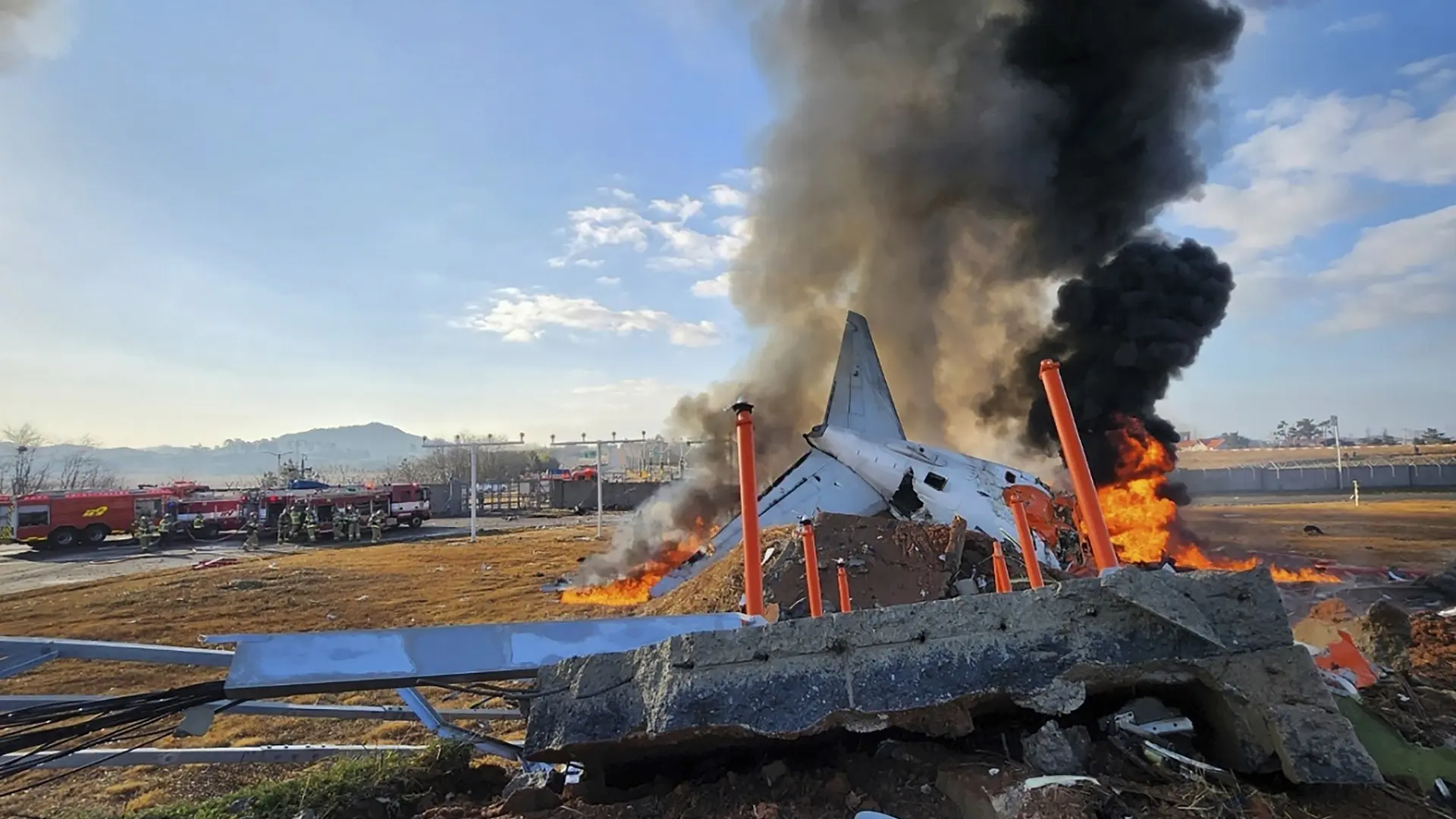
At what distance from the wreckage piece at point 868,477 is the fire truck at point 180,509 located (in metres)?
25.1

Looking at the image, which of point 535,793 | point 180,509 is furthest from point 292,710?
point 180,509

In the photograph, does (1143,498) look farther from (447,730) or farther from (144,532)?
(144,532)

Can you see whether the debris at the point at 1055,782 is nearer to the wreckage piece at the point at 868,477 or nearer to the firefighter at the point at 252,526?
the wreckage piece at the point at 868,477

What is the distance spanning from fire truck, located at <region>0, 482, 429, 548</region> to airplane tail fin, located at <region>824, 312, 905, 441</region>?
25.2 metres

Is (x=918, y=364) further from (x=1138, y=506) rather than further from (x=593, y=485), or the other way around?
(x=593, y=485)

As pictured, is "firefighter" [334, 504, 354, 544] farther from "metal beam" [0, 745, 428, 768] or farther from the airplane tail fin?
"metal beam" [0, 745, 428, 768]

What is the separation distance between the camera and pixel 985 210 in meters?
17.9

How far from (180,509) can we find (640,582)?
2721 centimetres

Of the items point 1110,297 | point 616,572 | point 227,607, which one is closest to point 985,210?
point 1110,297

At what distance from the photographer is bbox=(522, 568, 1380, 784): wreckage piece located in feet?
8.17

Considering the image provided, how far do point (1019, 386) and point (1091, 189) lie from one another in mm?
4840

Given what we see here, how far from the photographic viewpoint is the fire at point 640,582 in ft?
43.0

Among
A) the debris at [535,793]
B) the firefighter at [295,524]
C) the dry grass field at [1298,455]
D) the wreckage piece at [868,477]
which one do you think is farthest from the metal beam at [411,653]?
the dry grass field at [1298,455]

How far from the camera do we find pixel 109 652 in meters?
3.00
